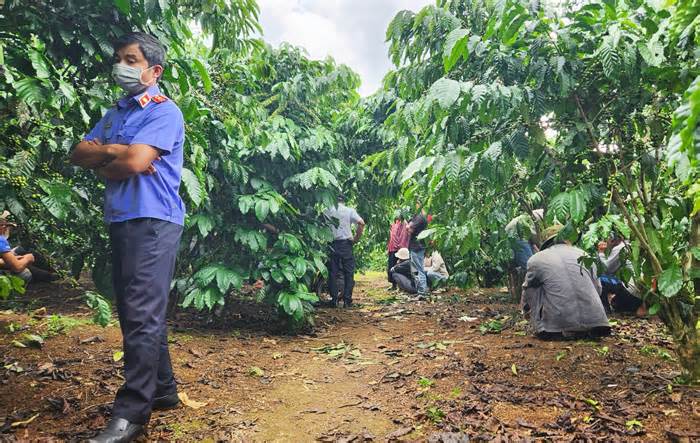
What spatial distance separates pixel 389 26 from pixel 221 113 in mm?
1273

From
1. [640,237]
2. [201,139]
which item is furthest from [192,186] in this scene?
[640,237]

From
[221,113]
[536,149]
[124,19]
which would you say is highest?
[124,19]

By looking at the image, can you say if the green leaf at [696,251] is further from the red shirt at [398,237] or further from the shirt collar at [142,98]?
the red shirt at [398,237]

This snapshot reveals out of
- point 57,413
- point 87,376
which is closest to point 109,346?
point 87,376

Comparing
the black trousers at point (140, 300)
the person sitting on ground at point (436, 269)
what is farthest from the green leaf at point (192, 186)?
the person sitting on ground at point (436, 269)

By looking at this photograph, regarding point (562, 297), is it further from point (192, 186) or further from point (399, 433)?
point (192, 186)

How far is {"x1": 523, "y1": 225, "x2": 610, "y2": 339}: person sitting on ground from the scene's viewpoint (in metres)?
3.79

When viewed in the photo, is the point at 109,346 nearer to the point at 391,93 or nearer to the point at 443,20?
the point at 443,20

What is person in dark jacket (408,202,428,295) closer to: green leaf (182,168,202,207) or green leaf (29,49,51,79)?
green leaf (182,168,202,207)

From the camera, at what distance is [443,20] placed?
2752 mm

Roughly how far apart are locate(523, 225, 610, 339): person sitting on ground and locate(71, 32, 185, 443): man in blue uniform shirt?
2.95m

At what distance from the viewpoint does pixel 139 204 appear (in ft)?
6.96

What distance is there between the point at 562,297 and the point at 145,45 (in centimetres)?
345

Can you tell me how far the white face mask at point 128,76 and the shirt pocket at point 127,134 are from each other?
22 cm
